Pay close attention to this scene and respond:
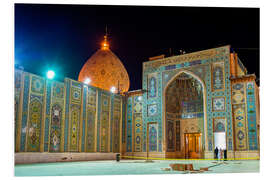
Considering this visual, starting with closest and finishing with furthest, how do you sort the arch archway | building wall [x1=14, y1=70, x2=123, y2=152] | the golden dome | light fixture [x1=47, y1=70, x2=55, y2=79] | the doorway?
building wall [x1=14, y1=70, x2=123, y2=152] → light fixture [x1=47, y1=70, x2=55, y2=79] → the arch archway → the doorway → the golden dome

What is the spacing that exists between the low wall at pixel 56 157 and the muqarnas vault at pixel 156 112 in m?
0.22

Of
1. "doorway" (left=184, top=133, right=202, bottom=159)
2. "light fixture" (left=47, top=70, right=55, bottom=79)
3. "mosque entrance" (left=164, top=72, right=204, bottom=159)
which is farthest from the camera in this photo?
"doorway" (left=184, top=133, right=202, bottom=159)

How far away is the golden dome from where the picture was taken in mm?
24094

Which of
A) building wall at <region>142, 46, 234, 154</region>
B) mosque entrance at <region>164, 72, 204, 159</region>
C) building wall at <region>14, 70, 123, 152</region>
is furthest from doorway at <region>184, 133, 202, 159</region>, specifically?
building wall at <region>14, 70, 123, 152</region>

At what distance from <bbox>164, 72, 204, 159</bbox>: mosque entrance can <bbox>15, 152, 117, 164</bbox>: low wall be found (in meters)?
4.26

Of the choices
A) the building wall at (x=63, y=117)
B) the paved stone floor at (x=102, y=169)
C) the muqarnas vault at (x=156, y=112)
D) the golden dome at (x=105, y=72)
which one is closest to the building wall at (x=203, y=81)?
the muqarnas vault at (x=156, y=112)

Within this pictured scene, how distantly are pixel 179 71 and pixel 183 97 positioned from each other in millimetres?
2354

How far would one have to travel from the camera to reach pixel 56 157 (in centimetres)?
1412

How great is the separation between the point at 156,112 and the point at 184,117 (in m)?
2.18

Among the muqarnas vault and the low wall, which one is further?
the muqarnas vault

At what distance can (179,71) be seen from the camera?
61.4ft

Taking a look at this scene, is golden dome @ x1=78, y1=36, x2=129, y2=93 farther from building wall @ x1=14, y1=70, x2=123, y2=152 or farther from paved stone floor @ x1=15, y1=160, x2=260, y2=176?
paved stone floor @ x1=15, y1=160, x2=260, y2=176
